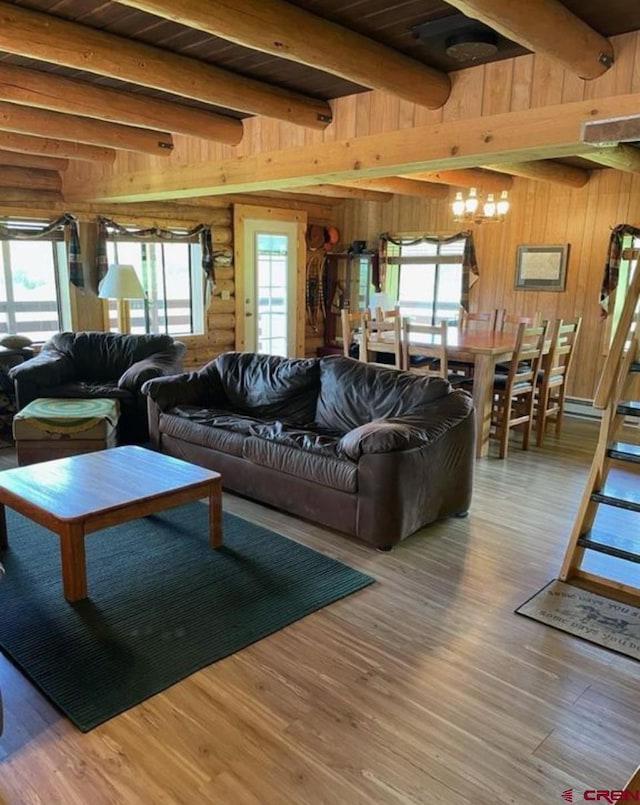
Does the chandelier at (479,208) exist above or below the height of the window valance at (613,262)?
above

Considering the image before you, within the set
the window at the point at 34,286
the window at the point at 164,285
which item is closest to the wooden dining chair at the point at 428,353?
the window at the point at 164,285

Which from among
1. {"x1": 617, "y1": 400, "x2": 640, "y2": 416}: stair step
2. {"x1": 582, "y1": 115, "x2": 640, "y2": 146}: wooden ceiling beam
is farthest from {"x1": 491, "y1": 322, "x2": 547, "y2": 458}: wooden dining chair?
{"x1": 582, "y1": 115, "x2": 640, "y2": 146}: wooden ceiling beam

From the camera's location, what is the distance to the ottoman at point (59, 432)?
13.8 ft

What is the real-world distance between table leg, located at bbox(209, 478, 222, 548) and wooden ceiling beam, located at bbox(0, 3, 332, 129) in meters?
1.99

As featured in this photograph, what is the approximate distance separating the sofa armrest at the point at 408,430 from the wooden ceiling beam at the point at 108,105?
2276mm

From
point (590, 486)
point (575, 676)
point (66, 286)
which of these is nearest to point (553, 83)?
point (590, 486)

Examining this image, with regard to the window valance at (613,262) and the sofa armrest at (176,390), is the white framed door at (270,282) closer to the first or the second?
the sofa armrest at (176,390)

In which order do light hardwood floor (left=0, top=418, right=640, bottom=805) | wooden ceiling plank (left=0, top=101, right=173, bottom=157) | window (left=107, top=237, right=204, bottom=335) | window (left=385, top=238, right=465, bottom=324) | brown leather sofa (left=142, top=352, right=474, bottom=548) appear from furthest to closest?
window (left=385, top=238, right=465, bottom=324) < window (left=107, top=237, right=204, bottom=335) < wooden ceiling plank (left=0, top=101, right=173, bottom=157) < brown leather sofa (left=142, top=352, right=474, bottom=548) < light hardwood floor (left=0, top=418, right=640, bottom=805)

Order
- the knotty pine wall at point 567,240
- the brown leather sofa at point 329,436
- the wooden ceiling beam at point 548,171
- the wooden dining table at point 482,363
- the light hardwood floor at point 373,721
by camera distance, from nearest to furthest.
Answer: the light hardwood floor at point 373,721 < the brown leather sofa at point 329,436 < the wooden dining table at point 482,363 < the wooden ceiling beam at point 548,171 < the knotty pine wall at point 567,240

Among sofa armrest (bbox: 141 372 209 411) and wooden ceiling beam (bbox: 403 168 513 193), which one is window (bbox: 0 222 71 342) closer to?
sofa armrest (bbox: 141 372 209 411)

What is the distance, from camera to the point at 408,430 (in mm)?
3170

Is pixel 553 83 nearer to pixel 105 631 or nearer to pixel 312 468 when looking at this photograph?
pixel 312 468

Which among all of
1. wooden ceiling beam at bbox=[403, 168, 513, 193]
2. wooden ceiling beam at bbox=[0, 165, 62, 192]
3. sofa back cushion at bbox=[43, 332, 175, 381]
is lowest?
sofa back cushion at bbox=[43, 332, 175, 381]

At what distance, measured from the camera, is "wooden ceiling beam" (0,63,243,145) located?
3.30 metres
